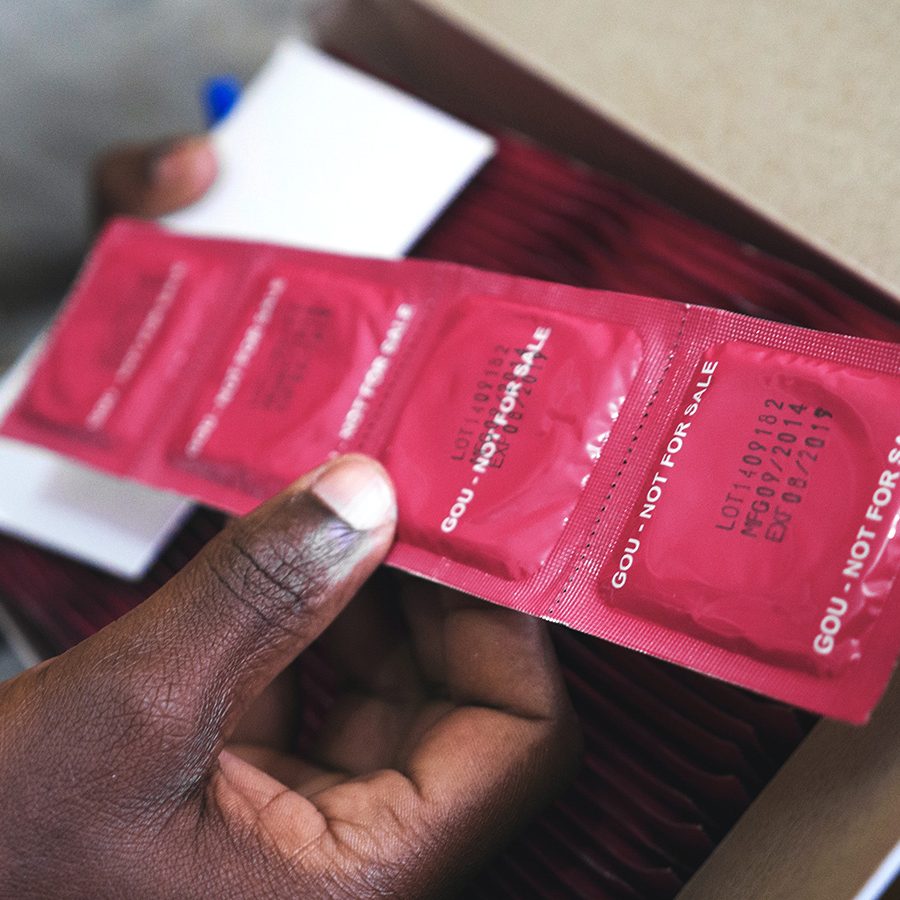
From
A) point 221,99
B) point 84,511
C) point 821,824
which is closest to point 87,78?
point 221,99

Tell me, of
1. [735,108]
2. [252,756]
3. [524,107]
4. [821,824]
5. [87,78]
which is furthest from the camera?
[87,78]

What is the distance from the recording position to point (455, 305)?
0.49 meters

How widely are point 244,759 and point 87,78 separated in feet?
3.14

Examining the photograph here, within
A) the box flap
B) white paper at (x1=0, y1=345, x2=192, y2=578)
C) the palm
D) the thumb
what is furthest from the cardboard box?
white paper at (x1=0, y1=345, x2=192, y2=578)

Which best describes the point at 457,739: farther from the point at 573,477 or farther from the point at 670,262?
the point at 670,262

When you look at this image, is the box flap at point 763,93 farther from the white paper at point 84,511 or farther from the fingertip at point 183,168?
the white paper at point 84,511

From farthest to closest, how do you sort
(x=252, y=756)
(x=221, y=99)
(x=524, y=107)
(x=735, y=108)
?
(x=221, y=99) < (x=524, y=107) < (x=735, y=108) < (x=252, y=756)

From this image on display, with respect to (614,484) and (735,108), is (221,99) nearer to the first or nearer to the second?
(735,108)

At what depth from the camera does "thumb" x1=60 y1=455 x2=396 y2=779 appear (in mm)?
373

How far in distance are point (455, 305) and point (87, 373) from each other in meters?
0.28

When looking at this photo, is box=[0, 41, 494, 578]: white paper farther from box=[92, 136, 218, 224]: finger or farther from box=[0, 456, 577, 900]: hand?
box=[0, 456, 577, 900]: hand

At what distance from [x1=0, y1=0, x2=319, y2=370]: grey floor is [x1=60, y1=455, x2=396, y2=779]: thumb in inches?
31.8

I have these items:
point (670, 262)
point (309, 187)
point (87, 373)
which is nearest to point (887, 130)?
point (670, 262)

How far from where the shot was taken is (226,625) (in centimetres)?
39
